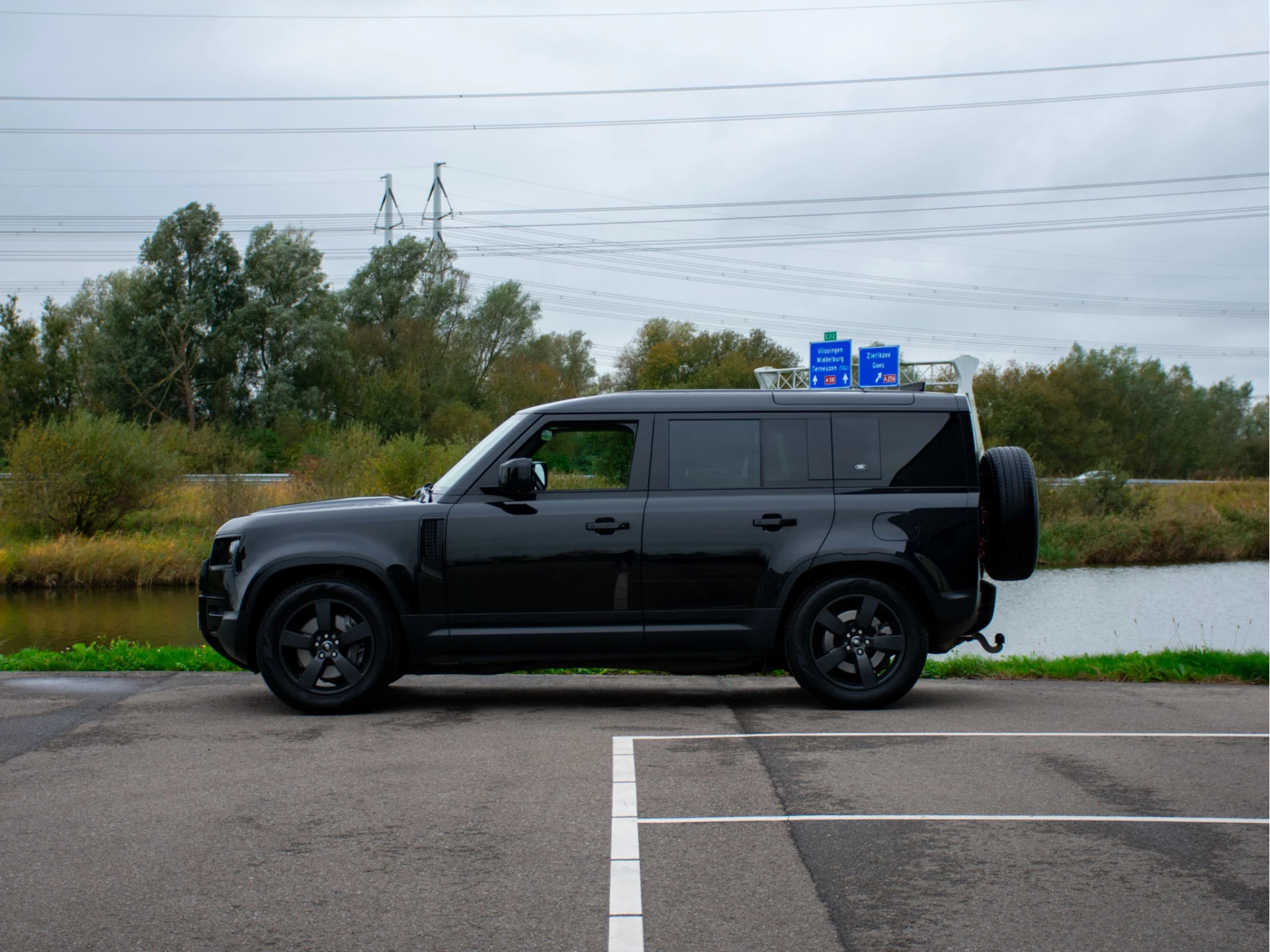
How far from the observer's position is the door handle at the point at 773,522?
8.10 meters

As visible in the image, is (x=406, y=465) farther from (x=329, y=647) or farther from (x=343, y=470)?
(x=329, y=647)

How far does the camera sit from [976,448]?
27.4 feet

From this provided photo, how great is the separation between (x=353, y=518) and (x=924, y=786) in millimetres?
4015

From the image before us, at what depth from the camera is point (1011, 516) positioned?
8312 mm

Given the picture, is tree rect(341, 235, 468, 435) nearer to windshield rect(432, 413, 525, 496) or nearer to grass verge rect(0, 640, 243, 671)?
grass verge rect(0, 640, 243, 671)

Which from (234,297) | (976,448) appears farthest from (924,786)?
(234,297)

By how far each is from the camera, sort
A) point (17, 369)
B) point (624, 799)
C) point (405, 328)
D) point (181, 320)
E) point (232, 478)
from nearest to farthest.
→ point (624, 799)
point (232, 478)
point (17, 369)
point (181, 320)
point (405, 328)

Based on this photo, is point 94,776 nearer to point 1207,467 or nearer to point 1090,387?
point 1090,387

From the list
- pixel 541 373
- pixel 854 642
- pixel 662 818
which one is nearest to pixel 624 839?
pixel 662 818

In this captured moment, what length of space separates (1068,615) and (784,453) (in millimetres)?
18021

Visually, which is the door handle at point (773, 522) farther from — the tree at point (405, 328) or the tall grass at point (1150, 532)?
the tree at point (405, 328)

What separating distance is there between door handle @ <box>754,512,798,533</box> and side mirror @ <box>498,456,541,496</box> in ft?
4.92

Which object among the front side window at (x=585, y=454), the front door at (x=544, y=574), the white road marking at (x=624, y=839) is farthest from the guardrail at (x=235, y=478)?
the white road marking at (x=624, y=839)

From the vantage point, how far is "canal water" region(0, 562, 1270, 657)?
1995 cm
